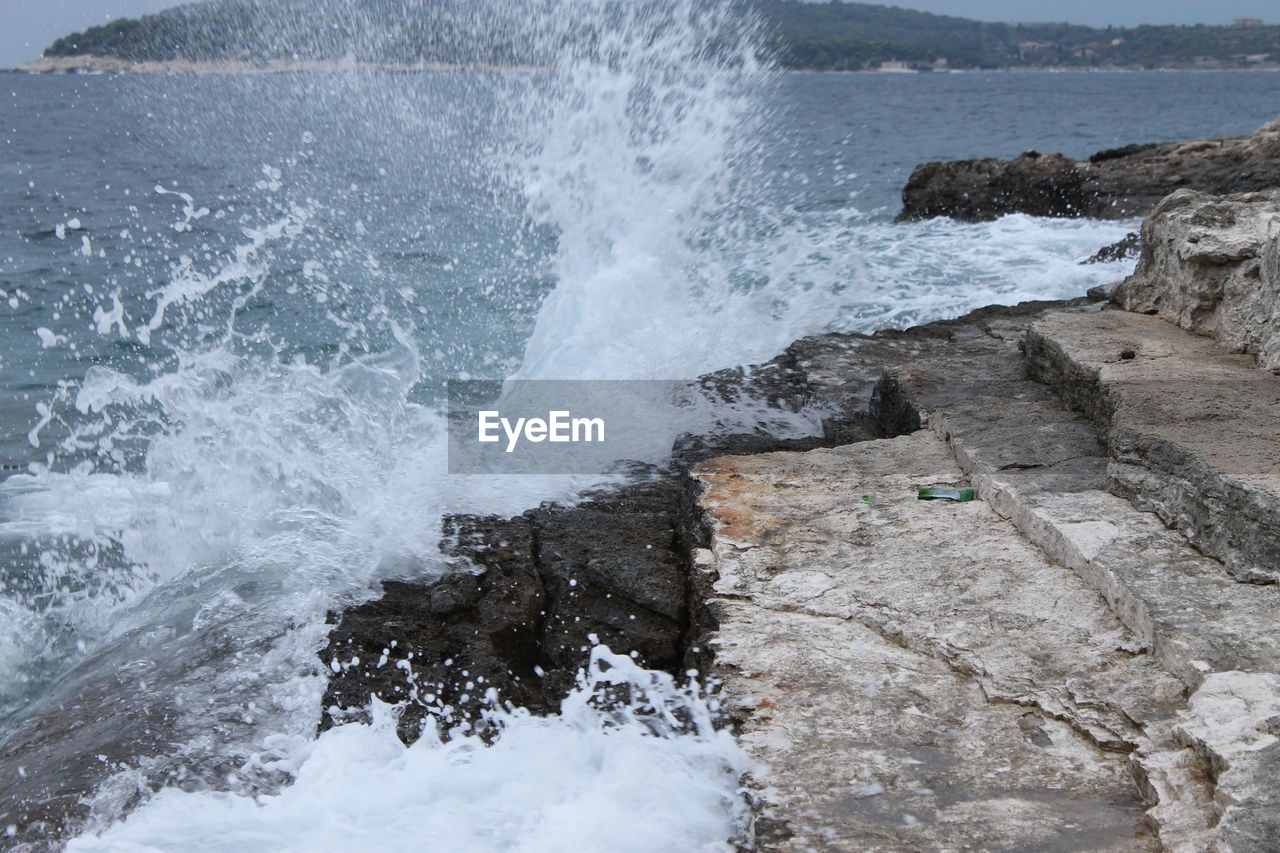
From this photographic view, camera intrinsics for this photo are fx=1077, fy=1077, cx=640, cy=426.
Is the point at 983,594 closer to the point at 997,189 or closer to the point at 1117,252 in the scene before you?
the point at 1117,252

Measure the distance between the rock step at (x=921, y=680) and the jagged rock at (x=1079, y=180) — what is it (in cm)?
1002

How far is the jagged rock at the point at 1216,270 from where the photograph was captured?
386 centimetres

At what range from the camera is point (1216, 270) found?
4.17 meters

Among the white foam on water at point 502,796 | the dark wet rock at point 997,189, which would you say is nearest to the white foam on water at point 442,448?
the white foam on water at point 502,796

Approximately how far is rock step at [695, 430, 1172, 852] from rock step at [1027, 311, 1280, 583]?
1.22 feet

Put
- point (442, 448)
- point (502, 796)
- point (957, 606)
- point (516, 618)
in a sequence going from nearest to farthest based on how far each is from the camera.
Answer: point (502, 796) < point (957, 606) < point (516, 618) < point (442, 448)

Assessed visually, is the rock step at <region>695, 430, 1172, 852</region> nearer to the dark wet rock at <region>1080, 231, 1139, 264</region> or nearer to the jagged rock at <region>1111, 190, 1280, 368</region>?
the jagged rock at <region>1111, 190, 1280, 368</region>

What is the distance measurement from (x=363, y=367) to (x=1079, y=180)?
394 inches

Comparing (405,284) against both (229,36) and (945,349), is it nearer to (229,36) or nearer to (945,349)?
(945,349)

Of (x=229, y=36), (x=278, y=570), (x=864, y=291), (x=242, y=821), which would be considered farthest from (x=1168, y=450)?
(x=229, y=36)

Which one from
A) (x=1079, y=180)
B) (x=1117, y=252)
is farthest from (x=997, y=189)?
(x=1117, y=252)

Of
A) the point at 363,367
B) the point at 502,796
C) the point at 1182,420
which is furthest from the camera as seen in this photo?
the point at 363,367

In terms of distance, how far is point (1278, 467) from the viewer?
2.82 metres

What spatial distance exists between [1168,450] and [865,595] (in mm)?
982
